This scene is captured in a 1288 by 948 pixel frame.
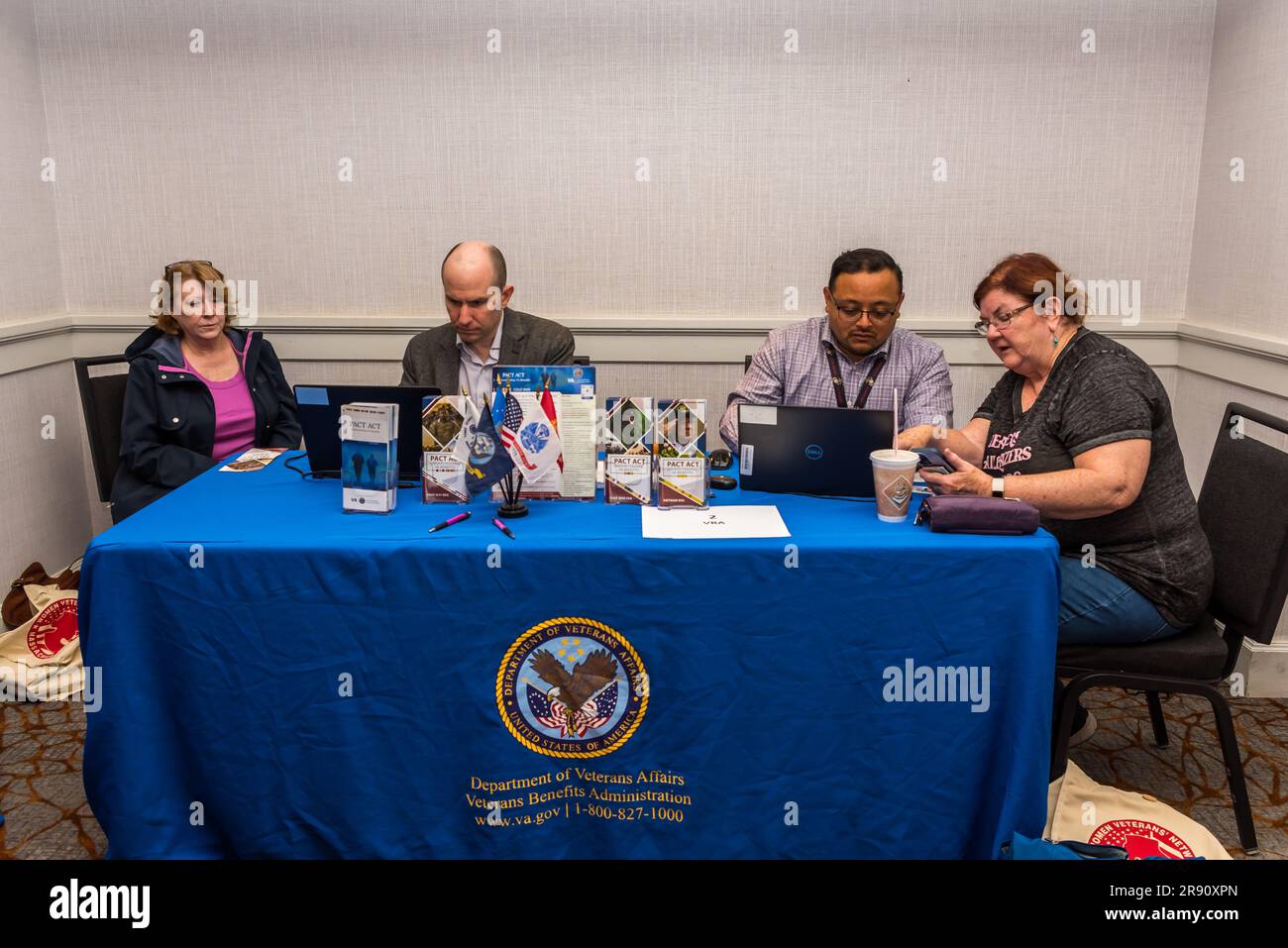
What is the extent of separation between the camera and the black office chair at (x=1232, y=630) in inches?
91.9

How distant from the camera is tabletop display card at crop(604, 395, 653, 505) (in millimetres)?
2320

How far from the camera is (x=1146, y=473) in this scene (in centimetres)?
237

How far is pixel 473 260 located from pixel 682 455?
1.13 meters

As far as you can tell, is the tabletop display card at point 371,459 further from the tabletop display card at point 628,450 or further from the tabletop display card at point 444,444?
the tabletop display card at point 628,450

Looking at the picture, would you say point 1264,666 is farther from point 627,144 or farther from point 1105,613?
point 627,144

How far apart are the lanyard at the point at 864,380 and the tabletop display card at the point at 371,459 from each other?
4.48 feet

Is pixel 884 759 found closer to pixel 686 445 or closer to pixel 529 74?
pixel 686 445

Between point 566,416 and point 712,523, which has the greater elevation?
point 566,416

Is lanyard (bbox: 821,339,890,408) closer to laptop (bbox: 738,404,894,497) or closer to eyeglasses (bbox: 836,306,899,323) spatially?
eyeglasses (bbox: 836,306,899,323)

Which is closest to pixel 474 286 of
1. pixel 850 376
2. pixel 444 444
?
pixel 444 444

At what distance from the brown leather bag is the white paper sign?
7.39 feet

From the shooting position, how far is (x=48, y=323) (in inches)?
149

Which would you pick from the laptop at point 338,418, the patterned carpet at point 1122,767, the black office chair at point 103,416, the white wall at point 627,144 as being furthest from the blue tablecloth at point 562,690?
the white wall at point 627,144

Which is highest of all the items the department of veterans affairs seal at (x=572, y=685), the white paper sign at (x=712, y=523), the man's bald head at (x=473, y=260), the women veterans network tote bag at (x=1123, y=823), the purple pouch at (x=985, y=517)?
the man's bald head at (x=473, y=260)
